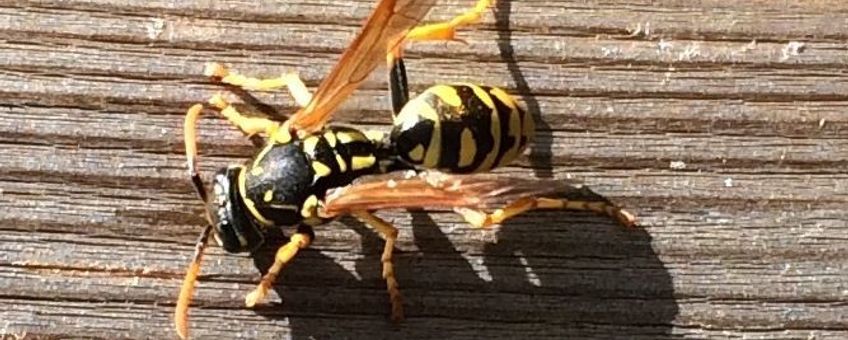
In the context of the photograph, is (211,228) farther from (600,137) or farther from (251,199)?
(600,137)

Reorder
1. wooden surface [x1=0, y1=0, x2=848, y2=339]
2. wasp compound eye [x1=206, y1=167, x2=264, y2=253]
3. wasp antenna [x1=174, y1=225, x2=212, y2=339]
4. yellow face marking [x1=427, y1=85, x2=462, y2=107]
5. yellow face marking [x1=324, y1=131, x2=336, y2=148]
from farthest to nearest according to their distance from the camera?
yellow face marking [x1=324, y1=131, x2=336, y2=148]
yellow face marking [x1=427, y1=85, x2=462, y2=107]
wasp compound eye [x1=206, y1=167, x2=264, y2=253]
wooden surface [x1=0, y1=0, x2=848, y2=339]
wasp antenna [x1=174, y1=225, x2=212, y2=339]

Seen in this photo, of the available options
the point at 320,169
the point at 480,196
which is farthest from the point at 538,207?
the point at 320,169

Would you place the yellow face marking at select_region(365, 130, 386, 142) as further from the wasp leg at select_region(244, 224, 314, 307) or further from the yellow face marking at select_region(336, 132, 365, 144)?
the wasp leg at select_region(244, 224, 314, 307)

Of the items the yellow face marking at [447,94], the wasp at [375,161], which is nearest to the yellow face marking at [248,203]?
the wasp at [375,161]

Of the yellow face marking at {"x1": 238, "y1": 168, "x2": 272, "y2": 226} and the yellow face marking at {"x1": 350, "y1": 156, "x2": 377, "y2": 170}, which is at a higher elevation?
the yellow face marking at {"x1": 350, "y1": 156, "x2": 377, "y2": 170}

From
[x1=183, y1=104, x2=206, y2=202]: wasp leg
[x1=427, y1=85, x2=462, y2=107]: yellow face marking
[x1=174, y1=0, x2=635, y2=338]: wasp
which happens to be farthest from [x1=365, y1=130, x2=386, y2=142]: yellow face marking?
[x1=183, y1=104, x2=206, y2=202]: wasp leg

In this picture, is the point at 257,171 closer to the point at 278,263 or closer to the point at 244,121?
the point at 244,121

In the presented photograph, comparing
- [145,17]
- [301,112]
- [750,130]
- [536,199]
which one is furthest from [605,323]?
[145,17]
